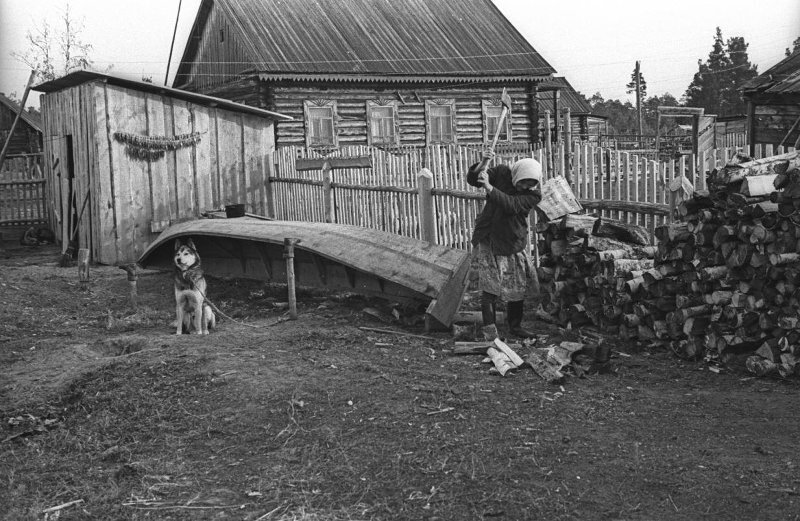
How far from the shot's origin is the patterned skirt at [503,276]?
7512 millimetres

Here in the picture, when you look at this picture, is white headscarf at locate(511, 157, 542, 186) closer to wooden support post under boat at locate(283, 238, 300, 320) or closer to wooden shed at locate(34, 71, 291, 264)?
wooden support post under boat at locate(283, 238, 300, 320)

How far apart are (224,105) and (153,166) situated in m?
1.79

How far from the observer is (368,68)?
81.7 ft

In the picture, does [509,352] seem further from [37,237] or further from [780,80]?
[37,237]

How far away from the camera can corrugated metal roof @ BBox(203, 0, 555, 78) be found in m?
24.3

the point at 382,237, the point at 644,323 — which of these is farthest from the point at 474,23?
the point at 644,323

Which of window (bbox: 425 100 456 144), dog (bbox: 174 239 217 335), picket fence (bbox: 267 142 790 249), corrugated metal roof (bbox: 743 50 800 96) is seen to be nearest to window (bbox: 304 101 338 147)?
window (bbox: 425 100 456 144)

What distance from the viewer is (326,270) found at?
922 centimetres

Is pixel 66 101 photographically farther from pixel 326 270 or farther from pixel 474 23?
pixel 474 23

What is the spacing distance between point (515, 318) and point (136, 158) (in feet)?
27.2

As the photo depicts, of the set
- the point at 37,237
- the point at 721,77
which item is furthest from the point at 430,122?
the point at 721,77

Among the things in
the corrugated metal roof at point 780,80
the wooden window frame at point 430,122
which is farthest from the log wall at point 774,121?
the wooden window frame at point 430,122

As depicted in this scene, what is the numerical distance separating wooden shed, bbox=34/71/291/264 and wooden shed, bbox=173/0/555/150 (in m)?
8.36

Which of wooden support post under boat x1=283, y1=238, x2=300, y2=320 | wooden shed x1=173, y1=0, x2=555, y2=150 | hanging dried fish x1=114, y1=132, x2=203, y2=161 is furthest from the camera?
wooden shed x1=173, y1=0, x2=555, y2=150
